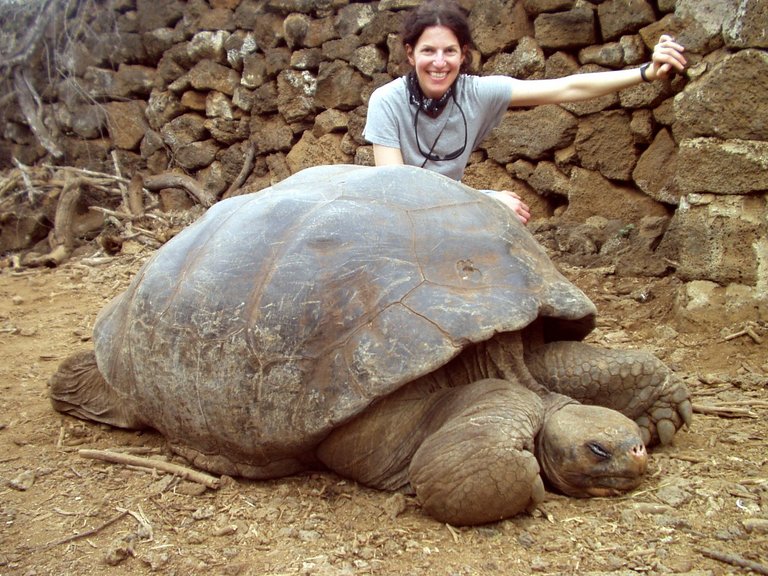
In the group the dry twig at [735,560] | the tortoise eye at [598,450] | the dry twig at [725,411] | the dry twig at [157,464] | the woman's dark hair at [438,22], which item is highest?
the woman's dark hair at [438,22]

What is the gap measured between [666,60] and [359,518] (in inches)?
86.4

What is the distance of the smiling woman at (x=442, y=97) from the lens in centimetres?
347

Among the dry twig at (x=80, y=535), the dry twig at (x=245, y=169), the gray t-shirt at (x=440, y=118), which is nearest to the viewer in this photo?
the dry twig at (x=80, y=535)

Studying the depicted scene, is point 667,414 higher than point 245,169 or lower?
lower

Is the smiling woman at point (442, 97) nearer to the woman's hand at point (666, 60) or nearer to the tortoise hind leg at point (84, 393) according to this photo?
the woman's hand at point (666, 60)

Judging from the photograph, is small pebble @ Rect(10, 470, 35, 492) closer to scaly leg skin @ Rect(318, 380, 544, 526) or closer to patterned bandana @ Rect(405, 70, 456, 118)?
scaly leg skin @ Rect(318, 380, 544, 526)

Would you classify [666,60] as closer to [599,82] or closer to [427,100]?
[599,82]

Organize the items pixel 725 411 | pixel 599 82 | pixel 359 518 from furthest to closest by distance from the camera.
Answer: pixel 599 82 < pixel 725 411 < pixel 359 518

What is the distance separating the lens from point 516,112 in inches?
191

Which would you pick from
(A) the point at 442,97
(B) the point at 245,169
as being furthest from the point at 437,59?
(B) the point at 245,169

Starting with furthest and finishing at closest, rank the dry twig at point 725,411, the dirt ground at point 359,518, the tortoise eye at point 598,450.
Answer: the dry twig at point 725,411, the tortoise eye at point 598,450, the dirt ground at point 359,518

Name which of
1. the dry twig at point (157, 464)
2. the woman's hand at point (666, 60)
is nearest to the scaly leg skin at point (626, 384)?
the dry twig at point (157, 464)

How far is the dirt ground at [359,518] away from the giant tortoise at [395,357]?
0.09 meters

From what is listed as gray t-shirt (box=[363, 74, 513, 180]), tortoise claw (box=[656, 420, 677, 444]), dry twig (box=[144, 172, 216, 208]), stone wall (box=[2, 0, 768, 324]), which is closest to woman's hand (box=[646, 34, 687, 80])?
stone wall (box=[2, 0, 768, 324])
